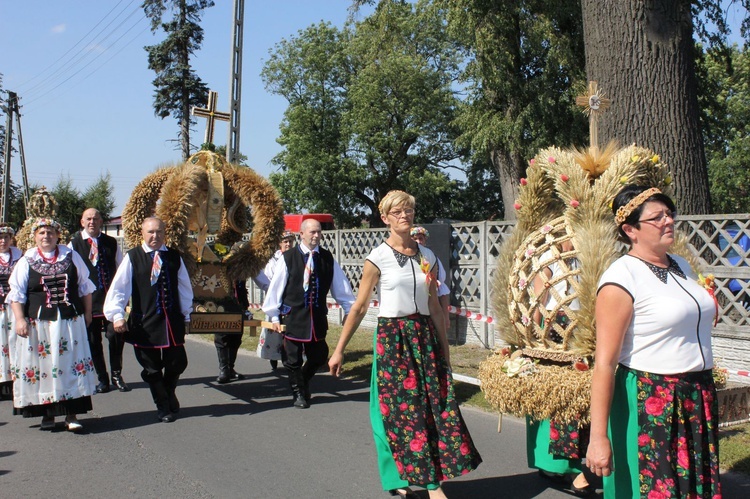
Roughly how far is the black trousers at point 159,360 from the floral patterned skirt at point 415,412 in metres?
2.79

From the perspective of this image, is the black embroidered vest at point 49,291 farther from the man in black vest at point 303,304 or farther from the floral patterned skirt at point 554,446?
the floral patterned skirt at point 554,446

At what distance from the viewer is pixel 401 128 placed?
125ft

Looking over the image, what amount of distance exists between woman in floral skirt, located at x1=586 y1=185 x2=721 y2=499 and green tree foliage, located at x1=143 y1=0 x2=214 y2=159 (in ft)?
106

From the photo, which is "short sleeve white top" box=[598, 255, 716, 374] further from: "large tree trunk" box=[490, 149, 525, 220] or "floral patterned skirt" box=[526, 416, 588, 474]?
"large tree trunk" box=[490, 149, 525, 220]

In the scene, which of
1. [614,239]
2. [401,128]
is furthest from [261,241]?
[401,128]

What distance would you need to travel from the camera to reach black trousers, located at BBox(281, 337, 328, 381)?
23.9 feet

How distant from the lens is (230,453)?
5.70 meters

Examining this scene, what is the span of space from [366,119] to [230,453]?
3265 centimetres

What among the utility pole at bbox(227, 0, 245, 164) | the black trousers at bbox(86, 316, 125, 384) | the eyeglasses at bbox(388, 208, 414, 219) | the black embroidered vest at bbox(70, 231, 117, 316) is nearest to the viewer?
the eyeglasses at bbox(388, 208, 414, 219)

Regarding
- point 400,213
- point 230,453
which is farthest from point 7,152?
point 400,213

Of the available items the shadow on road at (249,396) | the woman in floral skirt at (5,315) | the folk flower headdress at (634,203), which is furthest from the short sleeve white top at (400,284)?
the woman in floral skirt at (5,315)

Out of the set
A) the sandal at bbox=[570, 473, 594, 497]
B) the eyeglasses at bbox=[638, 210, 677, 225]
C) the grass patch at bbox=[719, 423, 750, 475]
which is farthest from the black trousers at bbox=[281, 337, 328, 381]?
the eyeglasses at bbox=[638, 210, 677, 225]

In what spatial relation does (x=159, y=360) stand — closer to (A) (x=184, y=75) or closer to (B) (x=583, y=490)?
(B) (x=583, y=490)

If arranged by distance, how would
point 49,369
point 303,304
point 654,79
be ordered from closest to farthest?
point 49,369, point 303,304, point 654,79
